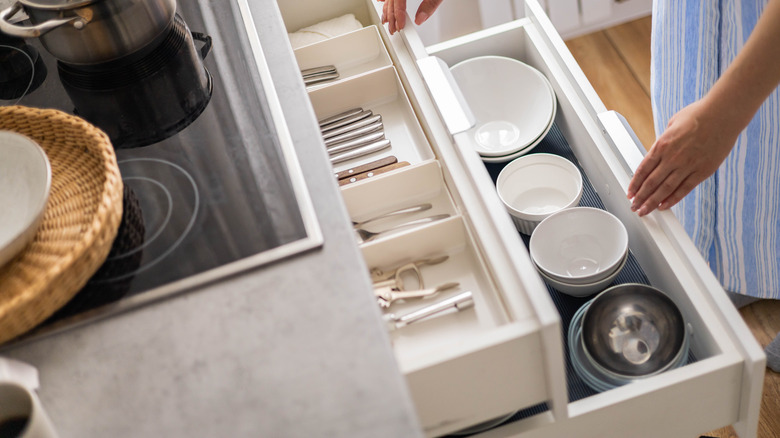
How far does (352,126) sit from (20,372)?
0.71 m

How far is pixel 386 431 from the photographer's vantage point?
0.60m

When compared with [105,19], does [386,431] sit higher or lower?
lower

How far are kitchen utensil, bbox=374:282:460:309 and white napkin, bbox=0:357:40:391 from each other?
0.43m

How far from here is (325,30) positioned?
1390 millimetres

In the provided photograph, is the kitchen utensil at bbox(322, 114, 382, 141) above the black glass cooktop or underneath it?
underneath

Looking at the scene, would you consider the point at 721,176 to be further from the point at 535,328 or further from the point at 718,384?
the point at 535,328

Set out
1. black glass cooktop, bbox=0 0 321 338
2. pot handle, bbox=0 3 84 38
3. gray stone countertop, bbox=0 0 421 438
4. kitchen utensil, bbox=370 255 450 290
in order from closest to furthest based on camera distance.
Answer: gray stone countertop, bbox=0 0 421 438, black glass cooktop, bbox=0 0 321 338, pot handle, bbox=0 3 84 38, kitchen utensil, bbox=370 255 450 290

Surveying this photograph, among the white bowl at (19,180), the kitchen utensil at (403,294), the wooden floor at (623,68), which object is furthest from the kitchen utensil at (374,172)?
the wooden floor at (623,68)

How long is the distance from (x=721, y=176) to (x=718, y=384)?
509 mm

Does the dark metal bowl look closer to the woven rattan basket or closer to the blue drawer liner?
the blue drawer liner

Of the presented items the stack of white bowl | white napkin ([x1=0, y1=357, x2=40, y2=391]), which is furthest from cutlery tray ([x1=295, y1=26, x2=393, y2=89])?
white napkin ([x1=0, y1=357, x2=40, y2=391])

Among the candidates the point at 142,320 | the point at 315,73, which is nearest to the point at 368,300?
the point at 142,320

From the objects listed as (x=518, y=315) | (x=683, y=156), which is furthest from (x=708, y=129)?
(x=518, y=315)

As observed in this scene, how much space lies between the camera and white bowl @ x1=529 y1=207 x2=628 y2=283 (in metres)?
1.11
